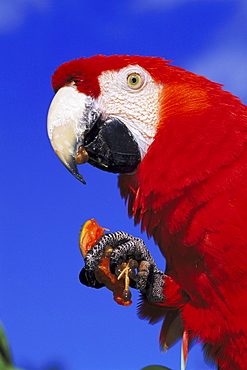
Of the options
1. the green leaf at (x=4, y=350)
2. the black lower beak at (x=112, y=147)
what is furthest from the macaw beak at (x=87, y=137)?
A: the green leaf at (x=4, y=350)

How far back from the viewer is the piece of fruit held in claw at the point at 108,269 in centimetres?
97

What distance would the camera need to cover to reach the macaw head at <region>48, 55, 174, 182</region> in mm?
1007

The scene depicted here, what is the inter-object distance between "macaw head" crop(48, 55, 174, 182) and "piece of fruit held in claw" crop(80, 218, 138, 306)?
139 millimetres

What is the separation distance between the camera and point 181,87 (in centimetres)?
100

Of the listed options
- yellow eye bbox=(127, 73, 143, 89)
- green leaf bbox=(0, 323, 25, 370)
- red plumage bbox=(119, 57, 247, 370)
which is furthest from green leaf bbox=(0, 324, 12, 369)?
yellow eye bbox=(127, 73, 143, 89)

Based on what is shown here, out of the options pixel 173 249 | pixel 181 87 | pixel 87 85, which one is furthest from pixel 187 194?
pixel 87 85

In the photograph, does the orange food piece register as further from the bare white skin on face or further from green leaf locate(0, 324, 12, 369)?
green leaf locate(0, 324, 12, 369)

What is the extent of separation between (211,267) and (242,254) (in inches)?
3.2

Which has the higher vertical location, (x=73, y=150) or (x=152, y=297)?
(x=73, y=150)

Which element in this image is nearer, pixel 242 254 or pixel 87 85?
pixel 242 254

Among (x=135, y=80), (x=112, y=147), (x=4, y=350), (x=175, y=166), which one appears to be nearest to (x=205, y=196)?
(x=175, y=166)

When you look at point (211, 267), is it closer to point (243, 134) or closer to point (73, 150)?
point (243, 134)

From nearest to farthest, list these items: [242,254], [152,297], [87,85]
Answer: [242,254] < [87,85] < [152,297]

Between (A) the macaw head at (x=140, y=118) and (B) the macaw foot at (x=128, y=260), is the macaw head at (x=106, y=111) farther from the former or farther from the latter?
(B) the macaw foot at (x=128, y=260)
